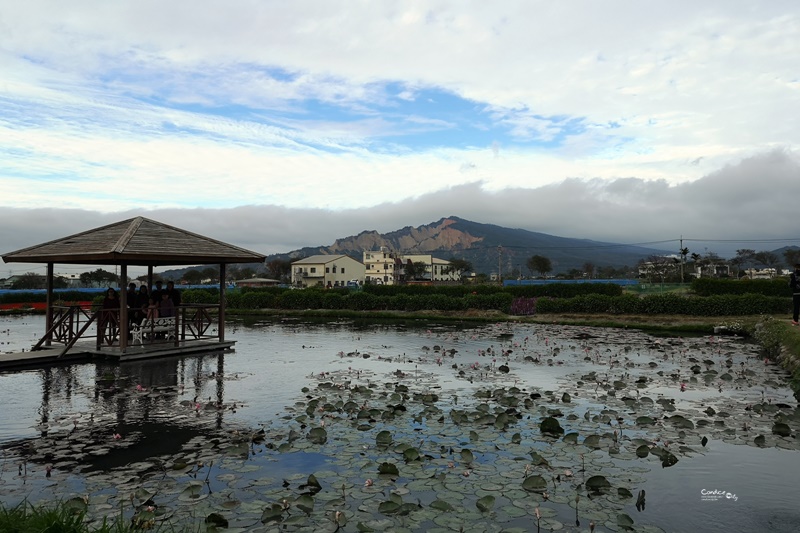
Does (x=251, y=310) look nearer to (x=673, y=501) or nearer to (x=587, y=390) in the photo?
(x=587, y=390)

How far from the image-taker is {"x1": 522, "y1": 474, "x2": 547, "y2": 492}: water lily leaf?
20.0 ft

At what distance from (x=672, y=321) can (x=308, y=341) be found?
19956 millimetres

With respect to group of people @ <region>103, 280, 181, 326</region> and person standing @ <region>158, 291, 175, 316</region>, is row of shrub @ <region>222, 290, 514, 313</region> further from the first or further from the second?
person standing @ <region>158, 291, 175, 316</region>

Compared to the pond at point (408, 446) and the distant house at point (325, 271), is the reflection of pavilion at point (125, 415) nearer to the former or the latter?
the pond at point (408, 446)

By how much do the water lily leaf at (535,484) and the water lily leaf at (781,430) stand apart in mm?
4674

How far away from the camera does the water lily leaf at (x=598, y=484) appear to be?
20.0ft

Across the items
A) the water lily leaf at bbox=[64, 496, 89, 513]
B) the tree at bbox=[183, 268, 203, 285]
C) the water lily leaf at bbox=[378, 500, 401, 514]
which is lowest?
the tree at bbox=[183, 268, 203, 285]

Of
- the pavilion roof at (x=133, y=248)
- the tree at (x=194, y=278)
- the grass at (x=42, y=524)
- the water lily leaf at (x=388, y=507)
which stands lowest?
the tree at (x=194, y=278)

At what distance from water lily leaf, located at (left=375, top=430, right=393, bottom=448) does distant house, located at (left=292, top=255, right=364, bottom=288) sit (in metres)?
114

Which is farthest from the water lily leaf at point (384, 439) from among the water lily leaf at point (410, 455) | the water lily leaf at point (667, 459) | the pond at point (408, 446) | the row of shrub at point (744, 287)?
the row of shrub at point (744, 287)

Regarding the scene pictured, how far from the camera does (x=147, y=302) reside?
58.7 feet

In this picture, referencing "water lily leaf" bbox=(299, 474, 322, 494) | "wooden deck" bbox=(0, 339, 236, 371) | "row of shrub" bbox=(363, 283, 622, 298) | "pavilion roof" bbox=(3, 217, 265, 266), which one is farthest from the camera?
"row of shrub" bbox=(363, 283, 622, 298)

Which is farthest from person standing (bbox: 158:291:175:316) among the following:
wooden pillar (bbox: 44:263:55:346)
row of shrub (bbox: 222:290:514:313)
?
row of shrub (bbox: 222:290:514:313)

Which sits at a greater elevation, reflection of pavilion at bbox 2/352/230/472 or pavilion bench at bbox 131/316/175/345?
pavilion bench at bbox 131/316/175/345
